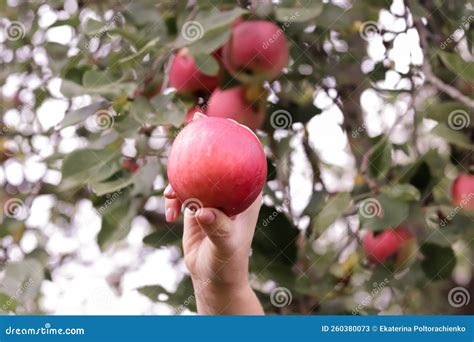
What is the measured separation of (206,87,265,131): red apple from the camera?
1.44m

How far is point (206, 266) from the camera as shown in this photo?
1.20 metres

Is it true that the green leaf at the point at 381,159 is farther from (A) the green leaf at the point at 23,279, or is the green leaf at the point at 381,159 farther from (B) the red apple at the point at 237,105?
(A) the green leaf at the point at 23,279

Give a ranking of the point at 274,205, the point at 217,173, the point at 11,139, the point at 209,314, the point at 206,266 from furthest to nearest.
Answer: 1. the point at 11,139
2. the point at 274,205
3. the point at 209,314
4. the point at 206,266
5. the point at 217,173

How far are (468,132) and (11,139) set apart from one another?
1.18 metres

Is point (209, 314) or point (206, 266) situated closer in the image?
point (206, 266)

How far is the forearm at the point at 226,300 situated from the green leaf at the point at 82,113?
1.26ft

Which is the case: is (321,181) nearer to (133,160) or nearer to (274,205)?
(274,205)

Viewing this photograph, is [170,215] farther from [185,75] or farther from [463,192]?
[463,192]

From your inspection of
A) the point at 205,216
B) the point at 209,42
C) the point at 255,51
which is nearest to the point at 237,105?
the point at 255,51

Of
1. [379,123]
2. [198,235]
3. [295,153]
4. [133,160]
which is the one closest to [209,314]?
[198,235]

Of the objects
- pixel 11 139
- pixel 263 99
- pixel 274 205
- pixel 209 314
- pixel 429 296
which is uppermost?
pixel 263 99

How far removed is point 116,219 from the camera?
1270 millimetres

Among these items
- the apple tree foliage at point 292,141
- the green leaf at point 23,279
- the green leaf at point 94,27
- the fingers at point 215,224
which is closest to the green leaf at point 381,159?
the apple tree foliage at point 292,141

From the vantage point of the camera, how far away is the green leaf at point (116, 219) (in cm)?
126
